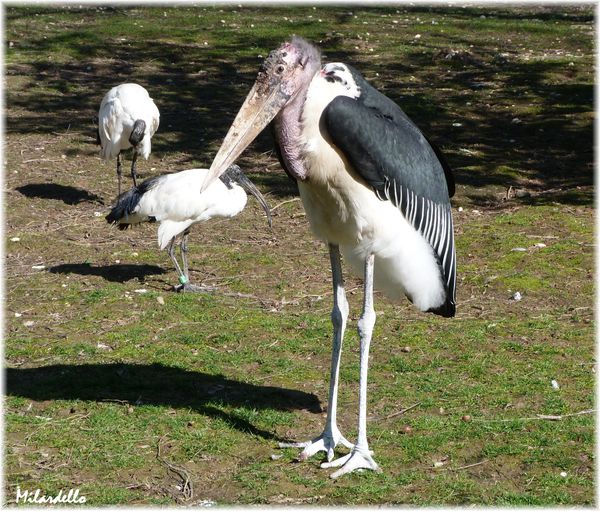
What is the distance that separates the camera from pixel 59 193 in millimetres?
9734

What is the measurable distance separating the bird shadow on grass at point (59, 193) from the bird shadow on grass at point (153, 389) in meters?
3.90

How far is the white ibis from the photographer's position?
4.47 meters

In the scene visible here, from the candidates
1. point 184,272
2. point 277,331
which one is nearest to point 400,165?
point 277,331

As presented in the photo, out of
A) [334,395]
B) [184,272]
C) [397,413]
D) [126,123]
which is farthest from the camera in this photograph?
[126,123]

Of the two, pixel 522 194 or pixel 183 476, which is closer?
pixel 183 476

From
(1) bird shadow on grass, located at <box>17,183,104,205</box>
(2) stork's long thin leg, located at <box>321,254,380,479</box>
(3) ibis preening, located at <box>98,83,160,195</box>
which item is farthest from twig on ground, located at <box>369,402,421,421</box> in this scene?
(3) ibis preening, located at <box>98,83,160,195</box>

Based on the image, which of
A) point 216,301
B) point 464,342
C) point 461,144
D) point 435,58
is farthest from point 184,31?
point 464,342

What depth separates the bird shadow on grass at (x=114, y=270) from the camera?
7656 millimetres

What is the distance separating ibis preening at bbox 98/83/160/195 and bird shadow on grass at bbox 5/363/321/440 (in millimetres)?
4278

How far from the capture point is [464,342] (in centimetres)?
630

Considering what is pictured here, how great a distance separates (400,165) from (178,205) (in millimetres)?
→ 3313

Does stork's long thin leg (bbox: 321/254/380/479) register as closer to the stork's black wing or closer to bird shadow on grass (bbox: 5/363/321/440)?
the stork's black wing

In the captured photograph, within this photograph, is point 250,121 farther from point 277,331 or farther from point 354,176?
point 277,331

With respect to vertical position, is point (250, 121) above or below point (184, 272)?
above
